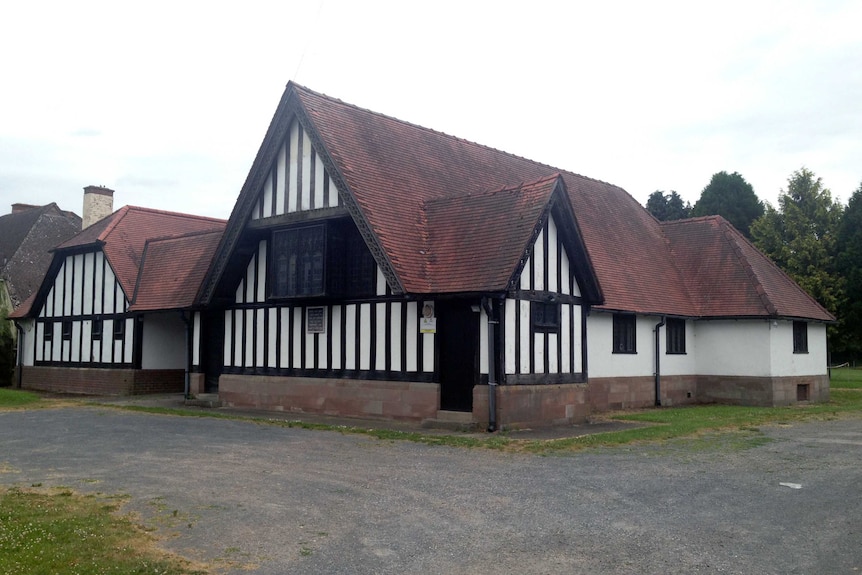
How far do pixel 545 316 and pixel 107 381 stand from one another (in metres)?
18.3

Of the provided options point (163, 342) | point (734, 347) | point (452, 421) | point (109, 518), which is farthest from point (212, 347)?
point (109, 518)

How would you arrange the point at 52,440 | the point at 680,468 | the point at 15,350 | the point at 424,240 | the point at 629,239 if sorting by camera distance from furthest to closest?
the point at 15,350, the point at 629,239, the point at 424,240, the point at 52,440, the point at 680,468

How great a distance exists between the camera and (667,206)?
64.1 m

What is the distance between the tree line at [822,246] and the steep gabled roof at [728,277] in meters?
14.2

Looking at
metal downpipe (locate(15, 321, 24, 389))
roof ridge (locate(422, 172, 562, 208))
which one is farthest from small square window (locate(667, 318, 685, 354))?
metal downpipe (locate(15, 321, 24, 389))

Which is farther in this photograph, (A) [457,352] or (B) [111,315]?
(B) [111,315]

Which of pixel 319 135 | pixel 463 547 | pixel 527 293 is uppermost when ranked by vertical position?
pixel 319 135

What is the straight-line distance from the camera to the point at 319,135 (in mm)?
20125

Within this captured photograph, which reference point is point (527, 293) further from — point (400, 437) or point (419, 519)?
point (419, 519)

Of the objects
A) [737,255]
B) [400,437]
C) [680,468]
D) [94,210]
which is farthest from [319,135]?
[94,210]

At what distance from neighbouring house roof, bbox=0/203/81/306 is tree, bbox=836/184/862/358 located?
46.8 m

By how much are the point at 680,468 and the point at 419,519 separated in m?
5.25

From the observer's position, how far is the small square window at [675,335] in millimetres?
26219

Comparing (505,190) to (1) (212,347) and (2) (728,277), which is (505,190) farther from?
(2) (728,277)
